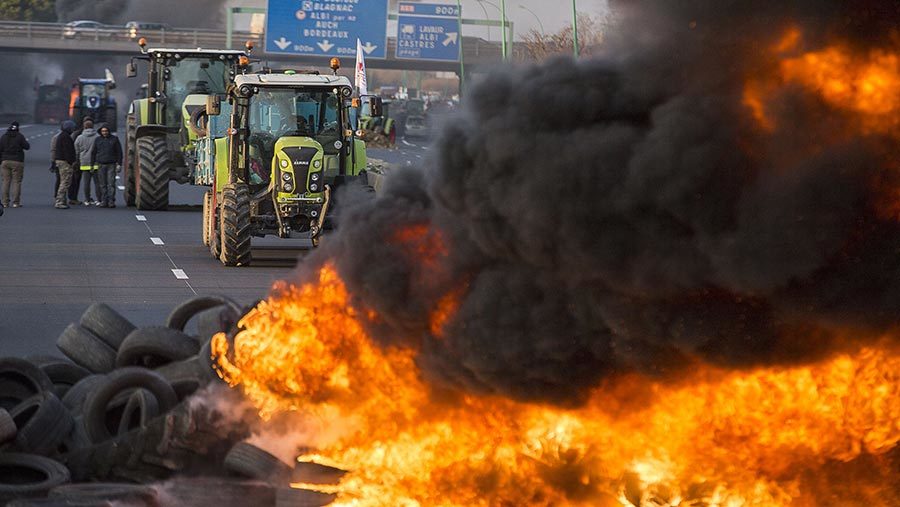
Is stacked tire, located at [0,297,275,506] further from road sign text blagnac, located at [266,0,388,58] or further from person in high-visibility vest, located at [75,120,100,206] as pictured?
road sign text blagnac, located at [266,0,388,58]

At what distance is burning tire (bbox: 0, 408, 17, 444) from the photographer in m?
10.5

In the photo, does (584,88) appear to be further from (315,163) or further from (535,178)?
(315,163)

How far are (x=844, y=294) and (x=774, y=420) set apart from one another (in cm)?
87

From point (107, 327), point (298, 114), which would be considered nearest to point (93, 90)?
point (298, 114)

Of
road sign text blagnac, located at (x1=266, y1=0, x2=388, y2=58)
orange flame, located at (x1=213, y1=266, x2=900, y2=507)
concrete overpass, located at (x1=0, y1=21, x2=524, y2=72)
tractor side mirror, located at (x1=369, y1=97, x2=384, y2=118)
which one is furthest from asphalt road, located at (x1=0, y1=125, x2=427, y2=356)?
concrete overpass, located at (x1=0, y1=21, x2=524, y2=72)

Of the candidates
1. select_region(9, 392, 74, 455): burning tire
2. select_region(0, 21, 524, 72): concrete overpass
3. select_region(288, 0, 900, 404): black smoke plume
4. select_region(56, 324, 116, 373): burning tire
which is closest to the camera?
select_region(288, 0, 900, 404): black smoke plume

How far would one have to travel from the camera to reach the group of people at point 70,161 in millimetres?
34875

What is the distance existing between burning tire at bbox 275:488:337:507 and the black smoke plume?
0.92m

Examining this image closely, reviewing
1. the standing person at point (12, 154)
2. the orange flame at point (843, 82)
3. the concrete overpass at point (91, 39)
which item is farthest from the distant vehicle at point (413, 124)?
the orange flame at point (843, 82)

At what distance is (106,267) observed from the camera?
80.5 feet

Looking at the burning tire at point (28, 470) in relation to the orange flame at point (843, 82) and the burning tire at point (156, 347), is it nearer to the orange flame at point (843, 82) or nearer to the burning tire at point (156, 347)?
the burning tire at point (156, 347)

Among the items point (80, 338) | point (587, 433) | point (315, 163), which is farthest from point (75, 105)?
point (587, 433)

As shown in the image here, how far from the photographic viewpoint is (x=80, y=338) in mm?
13359

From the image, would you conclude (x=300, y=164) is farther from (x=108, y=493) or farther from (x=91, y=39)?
(x=91, y=39)
